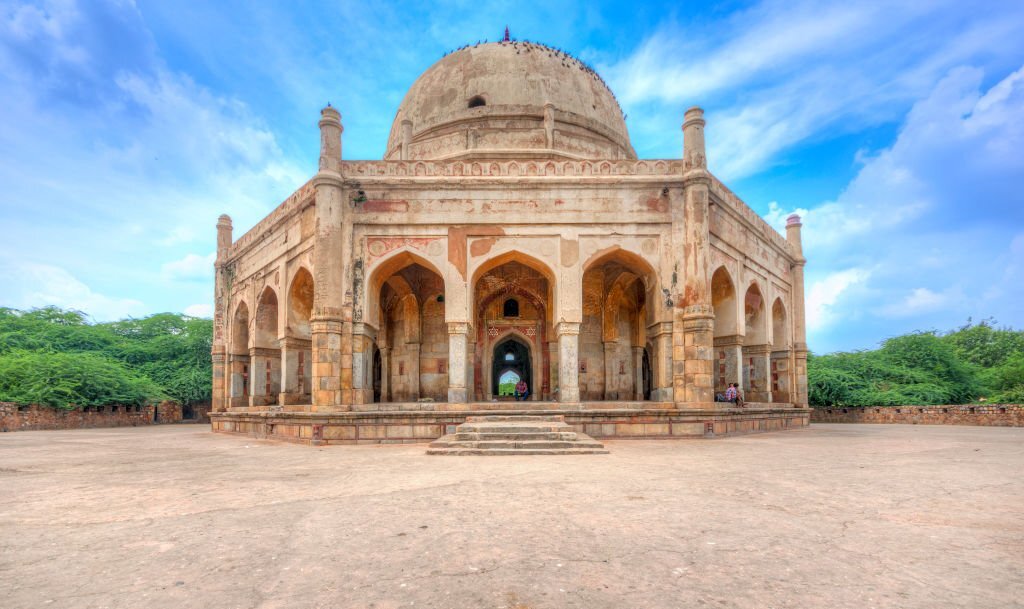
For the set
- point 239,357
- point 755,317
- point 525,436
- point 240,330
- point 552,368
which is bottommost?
point 525,436

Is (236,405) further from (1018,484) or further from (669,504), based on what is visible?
(1018,484)

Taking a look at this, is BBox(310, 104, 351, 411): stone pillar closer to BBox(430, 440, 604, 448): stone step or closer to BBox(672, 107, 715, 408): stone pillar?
BBox(430, 440, 604, 448): stone step

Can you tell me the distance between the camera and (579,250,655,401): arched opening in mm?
15766

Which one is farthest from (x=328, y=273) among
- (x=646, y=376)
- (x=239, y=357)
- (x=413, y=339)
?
(x=646, y=376)

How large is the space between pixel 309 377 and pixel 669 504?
1311 centimetres

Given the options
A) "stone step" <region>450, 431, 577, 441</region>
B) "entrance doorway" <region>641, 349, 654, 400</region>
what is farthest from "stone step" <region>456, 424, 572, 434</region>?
"entrance doorway" <region>641, 349, 654, 400</region>

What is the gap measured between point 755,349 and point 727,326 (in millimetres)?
2507

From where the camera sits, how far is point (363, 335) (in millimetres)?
12328

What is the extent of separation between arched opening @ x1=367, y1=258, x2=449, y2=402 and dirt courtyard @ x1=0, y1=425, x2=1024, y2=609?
29.0 ft

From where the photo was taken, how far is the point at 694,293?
1220 centimetres

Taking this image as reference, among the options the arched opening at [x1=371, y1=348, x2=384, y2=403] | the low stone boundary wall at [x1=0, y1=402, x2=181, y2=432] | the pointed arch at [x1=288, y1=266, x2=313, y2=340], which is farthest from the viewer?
the low stone boundary wall at [x1=0, y1=402, x2=181, y2=432]

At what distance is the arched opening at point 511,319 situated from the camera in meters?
16.0

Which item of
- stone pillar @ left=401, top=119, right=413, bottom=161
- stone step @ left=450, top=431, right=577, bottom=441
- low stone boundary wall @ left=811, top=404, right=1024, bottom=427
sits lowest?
low stone boundary wall @ left=811, top=404, right=1024, bottom=427

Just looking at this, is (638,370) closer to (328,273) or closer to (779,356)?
(779,356)
